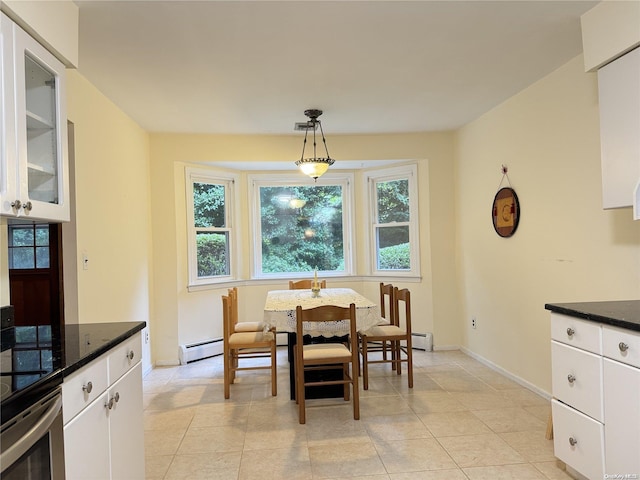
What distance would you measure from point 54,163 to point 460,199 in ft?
12.7

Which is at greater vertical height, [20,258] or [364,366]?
[20,258]

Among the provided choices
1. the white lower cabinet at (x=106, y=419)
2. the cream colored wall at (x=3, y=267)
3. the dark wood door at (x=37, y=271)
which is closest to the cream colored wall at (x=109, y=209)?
the dark wood door at (x=37, y=271)

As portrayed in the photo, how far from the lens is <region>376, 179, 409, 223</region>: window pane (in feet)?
16.6

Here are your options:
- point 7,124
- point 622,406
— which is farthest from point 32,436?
point 622,406

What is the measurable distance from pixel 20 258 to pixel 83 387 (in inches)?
69.2

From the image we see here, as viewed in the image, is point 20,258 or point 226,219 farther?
point 226,219

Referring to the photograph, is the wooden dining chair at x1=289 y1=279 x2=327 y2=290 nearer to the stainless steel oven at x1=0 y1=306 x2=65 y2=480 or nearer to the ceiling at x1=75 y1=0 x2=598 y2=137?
the ceiling at x1=75 y1=0 x2=598 y2=137

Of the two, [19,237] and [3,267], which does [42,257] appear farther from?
[3,267]

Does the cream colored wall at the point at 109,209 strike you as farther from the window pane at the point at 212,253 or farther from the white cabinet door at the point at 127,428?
the white cabinet door at the point at 127,428

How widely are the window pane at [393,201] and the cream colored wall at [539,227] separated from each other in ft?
2.31

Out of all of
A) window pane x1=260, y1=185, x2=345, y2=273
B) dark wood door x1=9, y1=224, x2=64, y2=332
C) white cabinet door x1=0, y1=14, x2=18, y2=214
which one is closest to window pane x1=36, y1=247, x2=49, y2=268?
dark wood door x1=9, y1=224, x2=64, y2=332

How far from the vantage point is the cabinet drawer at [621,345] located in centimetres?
168

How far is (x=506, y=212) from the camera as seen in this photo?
370 centimetres

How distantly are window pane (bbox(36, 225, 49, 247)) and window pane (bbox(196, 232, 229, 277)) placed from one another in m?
2.08
